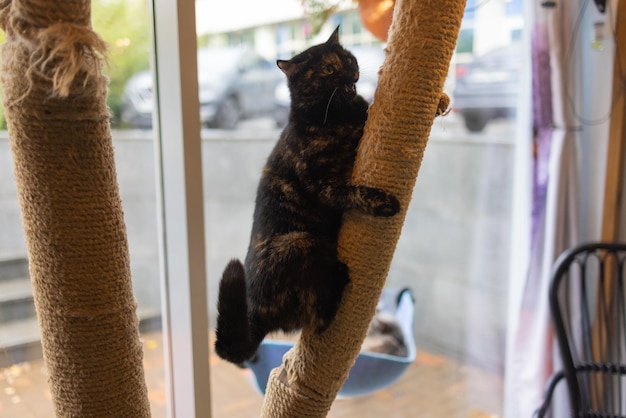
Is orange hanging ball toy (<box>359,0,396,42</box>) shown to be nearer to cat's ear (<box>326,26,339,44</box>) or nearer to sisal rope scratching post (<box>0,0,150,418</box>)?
cat's ear (<box>326,26,339,44</box>)

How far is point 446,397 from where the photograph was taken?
2094 mm

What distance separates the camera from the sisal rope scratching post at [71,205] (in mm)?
550

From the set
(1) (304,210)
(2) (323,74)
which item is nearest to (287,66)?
(2) (323,74)

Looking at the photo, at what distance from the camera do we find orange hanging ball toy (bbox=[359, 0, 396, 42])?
116cm

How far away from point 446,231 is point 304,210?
1624 millimetres

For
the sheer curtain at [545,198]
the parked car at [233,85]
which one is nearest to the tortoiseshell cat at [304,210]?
the parked car at [233,85]

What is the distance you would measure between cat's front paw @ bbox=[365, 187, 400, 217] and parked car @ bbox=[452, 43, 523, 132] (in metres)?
1.43

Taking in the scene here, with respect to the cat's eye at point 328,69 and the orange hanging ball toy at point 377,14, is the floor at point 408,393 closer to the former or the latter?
→ the cat's eye at point 328,69

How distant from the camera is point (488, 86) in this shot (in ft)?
6.68

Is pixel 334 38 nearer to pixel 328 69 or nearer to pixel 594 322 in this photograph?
pixel 328 69

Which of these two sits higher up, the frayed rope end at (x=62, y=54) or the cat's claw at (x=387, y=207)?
the frayed rope end at (x=62, y=54)

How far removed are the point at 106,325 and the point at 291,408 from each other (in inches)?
Answer: 11.2

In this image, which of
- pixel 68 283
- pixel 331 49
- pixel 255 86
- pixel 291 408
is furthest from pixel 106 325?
pixel 255 86

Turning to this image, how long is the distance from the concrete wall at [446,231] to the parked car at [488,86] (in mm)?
111
